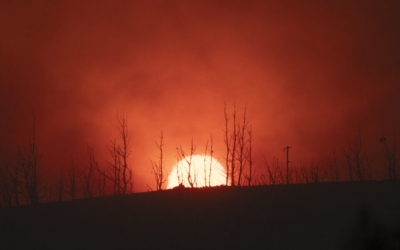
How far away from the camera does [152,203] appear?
69.5 feet

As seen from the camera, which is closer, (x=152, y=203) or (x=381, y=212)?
(x=381, y=212)

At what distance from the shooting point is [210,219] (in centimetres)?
1917

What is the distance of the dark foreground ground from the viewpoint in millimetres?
17125

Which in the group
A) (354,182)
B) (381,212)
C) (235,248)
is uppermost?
(354,182)

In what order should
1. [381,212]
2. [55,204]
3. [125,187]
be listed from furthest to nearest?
[125,187], [55,204], [381,212]

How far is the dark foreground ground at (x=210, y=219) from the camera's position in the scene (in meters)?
17.1

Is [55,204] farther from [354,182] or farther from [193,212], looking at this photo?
[354,182]

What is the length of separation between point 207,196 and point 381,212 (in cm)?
685

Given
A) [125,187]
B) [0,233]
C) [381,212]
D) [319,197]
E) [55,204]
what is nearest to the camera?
[381,212]

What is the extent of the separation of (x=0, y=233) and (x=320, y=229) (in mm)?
12238

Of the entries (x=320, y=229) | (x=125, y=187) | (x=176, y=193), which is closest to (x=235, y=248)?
(x=320, y=229)

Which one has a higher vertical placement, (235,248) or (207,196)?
(207,196)

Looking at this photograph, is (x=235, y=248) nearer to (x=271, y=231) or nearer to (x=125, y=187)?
(x=271, y=231)

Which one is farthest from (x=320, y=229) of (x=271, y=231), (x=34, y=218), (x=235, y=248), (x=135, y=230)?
(x=34, y=218)
